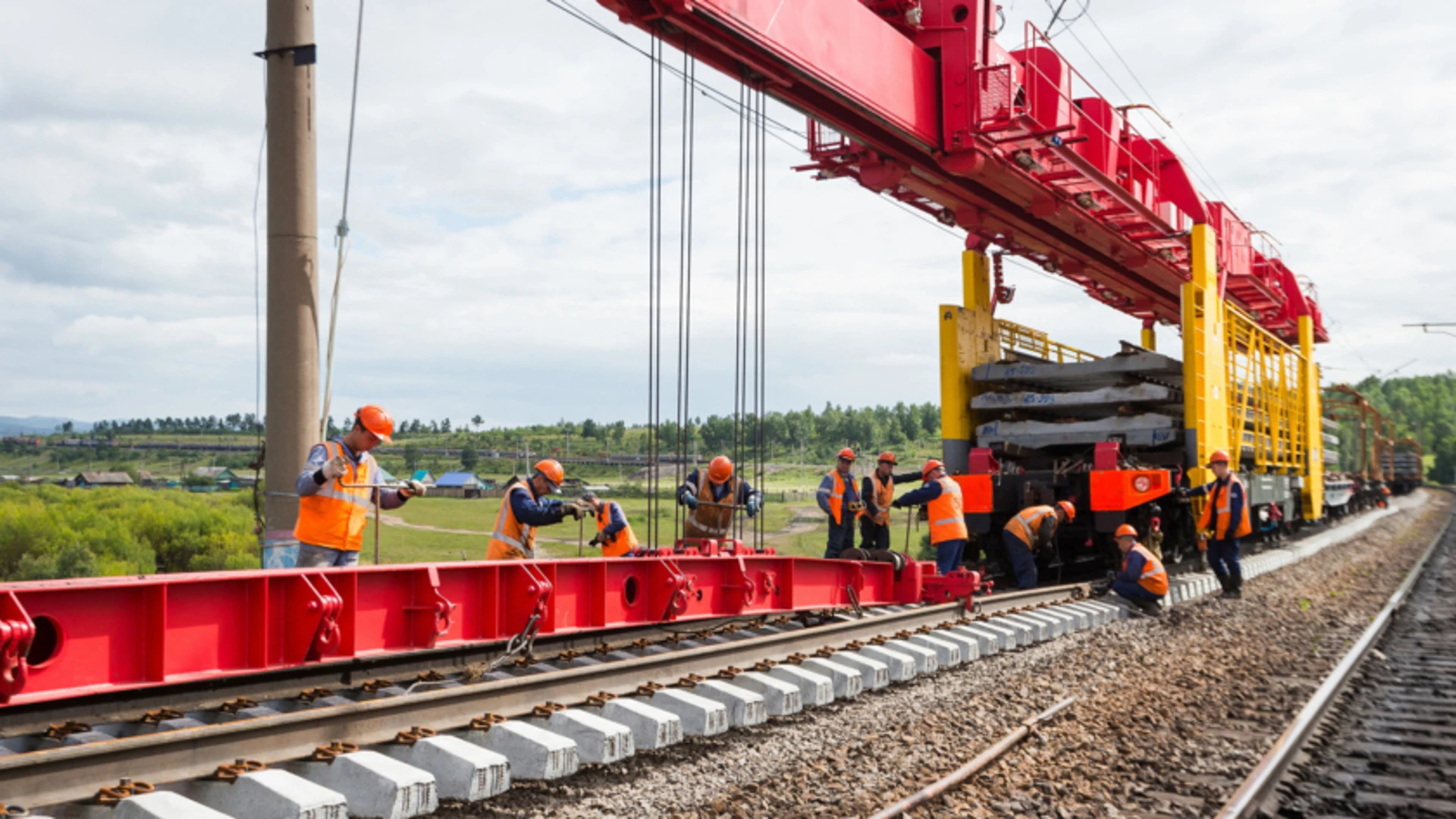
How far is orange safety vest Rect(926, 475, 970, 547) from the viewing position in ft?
32.8

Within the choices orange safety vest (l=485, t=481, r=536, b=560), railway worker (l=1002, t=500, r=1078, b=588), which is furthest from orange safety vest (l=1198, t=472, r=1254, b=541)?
orange safety vest (l=485, t=481, r=536, b=560)

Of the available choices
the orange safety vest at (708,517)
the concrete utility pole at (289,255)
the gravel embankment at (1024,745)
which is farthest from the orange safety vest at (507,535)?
the gravel embankment at (1024,745)

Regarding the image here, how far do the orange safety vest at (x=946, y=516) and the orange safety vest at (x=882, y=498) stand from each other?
0.84 m

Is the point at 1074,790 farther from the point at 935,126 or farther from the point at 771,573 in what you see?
the point at 935,126

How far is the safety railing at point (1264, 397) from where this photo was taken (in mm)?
13750

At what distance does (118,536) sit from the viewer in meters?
26.2

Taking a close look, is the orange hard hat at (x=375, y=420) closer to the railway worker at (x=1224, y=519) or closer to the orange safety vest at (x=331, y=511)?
the orange safety vest at (x=331, y=511)

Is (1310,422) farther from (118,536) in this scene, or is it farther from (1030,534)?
(118,536)

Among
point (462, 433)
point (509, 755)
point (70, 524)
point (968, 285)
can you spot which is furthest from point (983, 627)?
point (70, 524)

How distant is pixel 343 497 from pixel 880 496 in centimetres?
634

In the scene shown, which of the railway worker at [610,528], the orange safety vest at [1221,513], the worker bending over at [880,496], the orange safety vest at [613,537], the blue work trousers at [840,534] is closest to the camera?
the railway worker at [610,528]

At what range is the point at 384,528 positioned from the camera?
32750 millimetres

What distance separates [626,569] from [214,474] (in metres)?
26.2

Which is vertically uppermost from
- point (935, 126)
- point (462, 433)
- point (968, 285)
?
point (935, 126)
